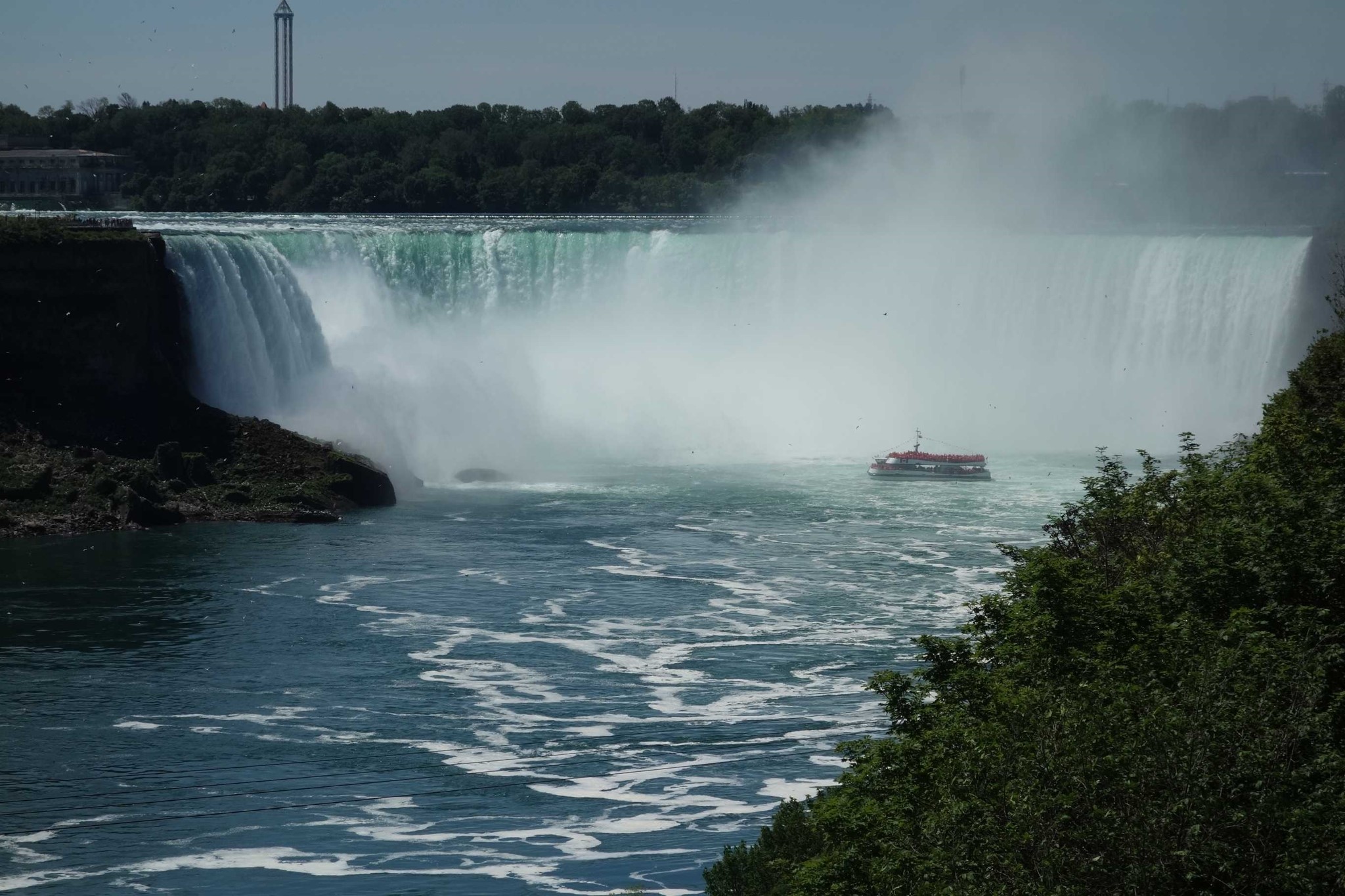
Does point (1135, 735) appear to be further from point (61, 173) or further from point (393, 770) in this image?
point (61, 173)

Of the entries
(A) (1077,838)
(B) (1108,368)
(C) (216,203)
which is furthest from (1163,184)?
(A) (1077,838)

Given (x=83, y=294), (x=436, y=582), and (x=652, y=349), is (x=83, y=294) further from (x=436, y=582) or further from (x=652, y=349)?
(x=652, y=349)

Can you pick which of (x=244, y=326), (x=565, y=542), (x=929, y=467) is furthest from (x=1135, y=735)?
(x=244, y=326)

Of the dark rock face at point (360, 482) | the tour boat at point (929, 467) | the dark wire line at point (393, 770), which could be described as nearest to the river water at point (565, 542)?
the dark wire line at point (393, 770)

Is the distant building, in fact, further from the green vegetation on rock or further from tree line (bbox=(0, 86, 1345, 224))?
the green vegetation on rock

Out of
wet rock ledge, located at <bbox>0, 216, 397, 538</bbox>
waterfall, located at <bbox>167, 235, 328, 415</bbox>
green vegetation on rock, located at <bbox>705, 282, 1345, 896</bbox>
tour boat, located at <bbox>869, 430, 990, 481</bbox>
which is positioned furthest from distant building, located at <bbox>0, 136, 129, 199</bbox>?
green vegetation on rock, located at <bbox>705, 282, 1345, 896</bbox>
